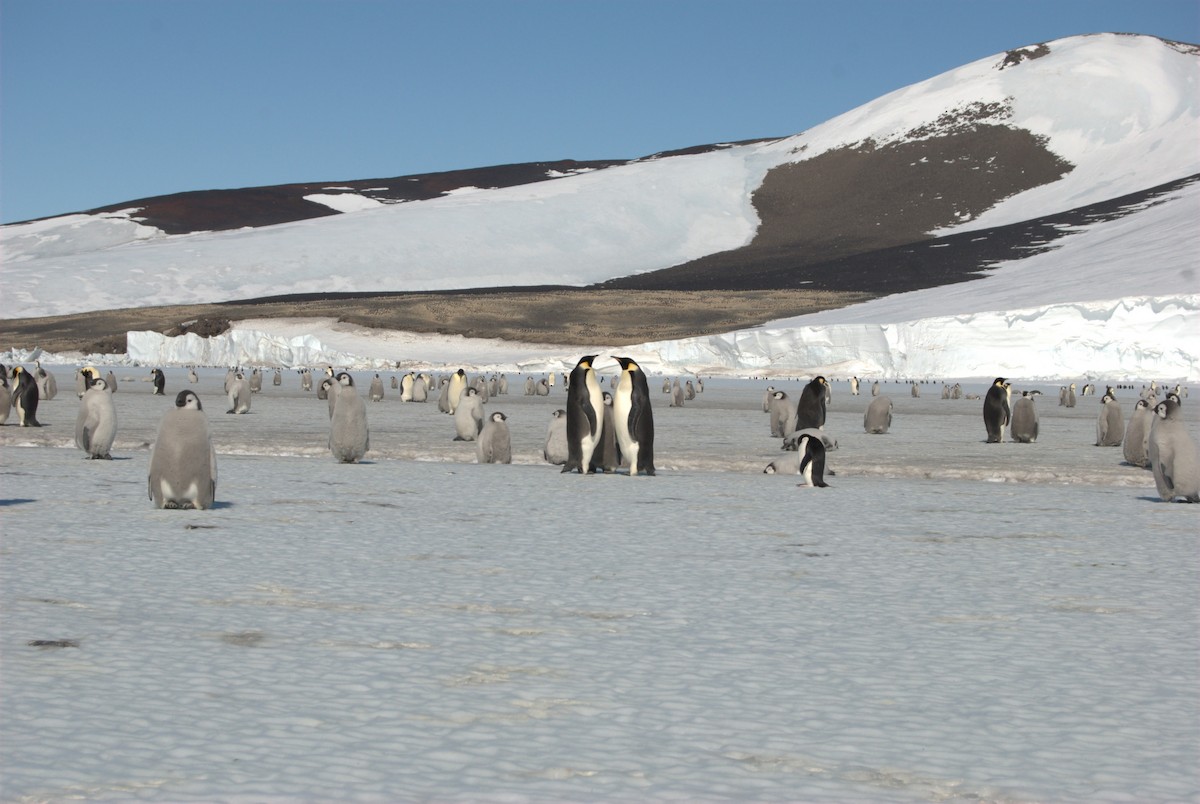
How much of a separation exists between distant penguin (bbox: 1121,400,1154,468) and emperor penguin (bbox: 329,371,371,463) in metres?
7.76

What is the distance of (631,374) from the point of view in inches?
513

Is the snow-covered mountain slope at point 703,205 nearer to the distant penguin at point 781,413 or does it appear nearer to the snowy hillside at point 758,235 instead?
the snowy hillside at point 758,235

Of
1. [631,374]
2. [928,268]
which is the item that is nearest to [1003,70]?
[928,268]

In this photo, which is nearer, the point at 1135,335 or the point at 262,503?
the point at 262,503

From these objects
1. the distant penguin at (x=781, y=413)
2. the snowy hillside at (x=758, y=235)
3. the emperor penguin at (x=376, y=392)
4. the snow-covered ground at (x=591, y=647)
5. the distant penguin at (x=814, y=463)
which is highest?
the snowy hillside at (x=758, y=235)

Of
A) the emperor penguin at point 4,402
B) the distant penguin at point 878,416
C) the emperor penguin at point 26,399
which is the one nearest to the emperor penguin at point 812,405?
the distant penguin at point 878,416

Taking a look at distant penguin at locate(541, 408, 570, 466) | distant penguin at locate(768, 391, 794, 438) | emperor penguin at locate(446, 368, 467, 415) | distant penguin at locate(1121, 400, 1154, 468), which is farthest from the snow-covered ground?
emperor penguin at locate(446, 368, 467, 415)

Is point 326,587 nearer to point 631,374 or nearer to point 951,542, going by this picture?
point 951,542

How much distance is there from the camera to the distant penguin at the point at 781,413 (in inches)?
701

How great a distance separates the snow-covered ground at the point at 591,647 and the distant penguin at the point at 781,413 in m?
6.79

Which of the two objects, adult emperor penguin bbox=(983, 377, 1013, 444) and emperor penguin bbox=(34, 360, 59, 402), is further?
emperor penguin bbox=(34, 360, 59, 402)

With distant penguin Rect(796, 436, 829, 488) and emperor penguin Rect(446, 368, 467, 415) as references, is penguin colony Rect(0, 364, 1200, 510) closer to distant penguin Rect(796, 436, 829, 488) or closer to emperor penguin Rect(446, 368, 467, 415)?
distant penguin Rect(796, 436, 829, 488)

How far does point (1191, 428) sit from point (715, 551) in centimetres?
1447

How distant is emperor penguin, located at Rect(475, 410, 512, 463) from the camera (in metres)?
14.0
